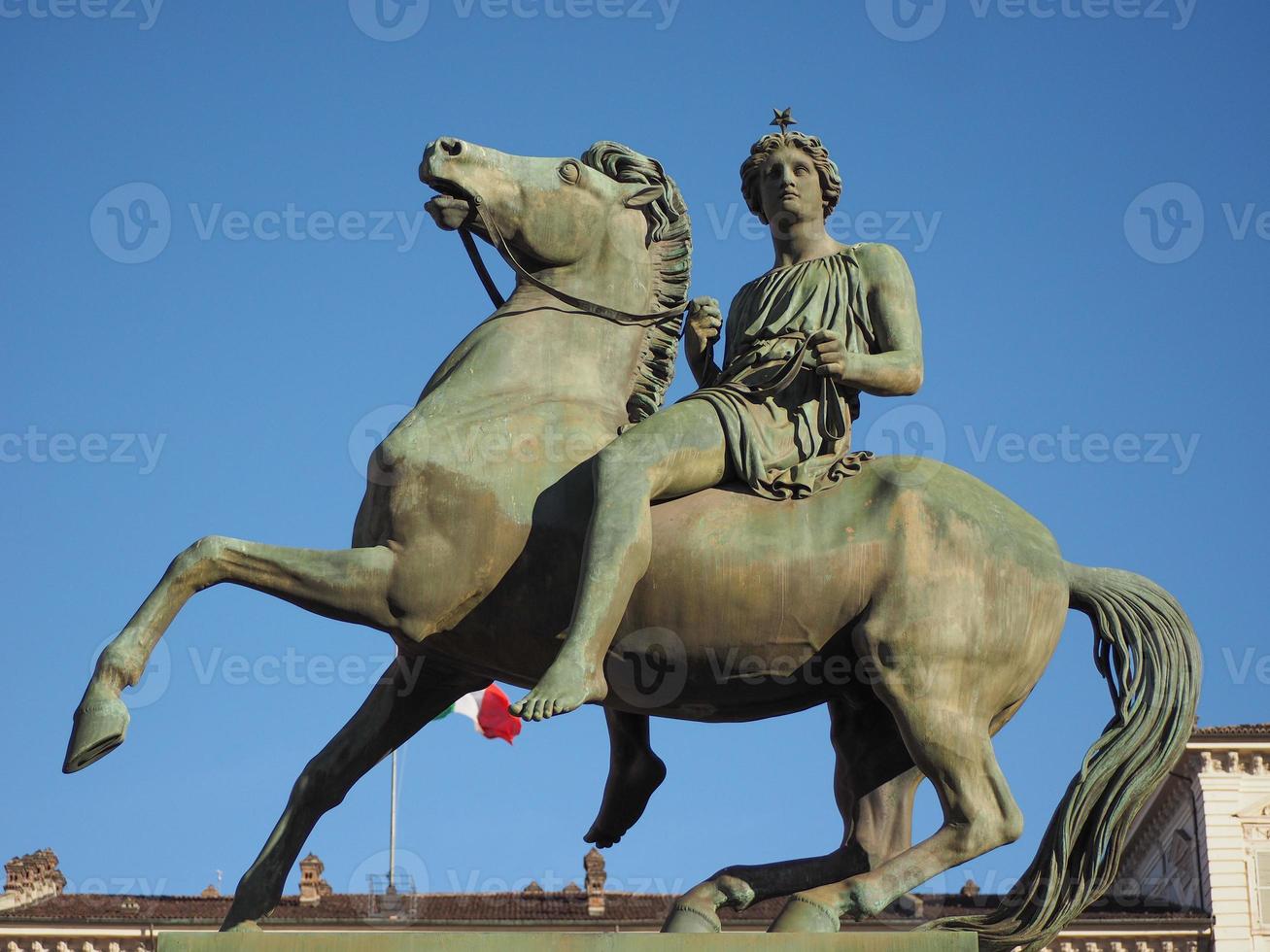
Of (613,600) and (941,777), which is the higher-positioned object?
(613,600)

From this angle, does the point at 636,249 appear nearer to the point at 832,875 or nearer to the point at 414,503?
the point at 414,503

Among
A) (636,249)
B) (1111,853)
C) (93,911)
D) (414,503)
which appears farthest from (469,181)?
(93,911)

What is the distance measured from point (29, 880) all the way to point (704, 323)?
147ft

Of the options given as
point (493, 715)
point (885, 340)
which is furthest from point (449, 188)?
point (493, 715)

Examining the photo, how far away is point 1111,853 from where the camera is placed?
8.03 metres

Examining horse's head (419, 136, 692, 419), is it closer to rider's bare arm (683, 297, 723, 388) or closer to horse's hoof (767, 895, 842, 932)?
rider's bare arm (683, 297, 723, 388)

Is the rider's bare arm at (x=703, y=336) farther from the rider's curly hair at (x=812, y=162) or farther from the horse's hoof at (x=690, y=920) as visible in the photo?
the horse's hoof at (x=690, y=920)

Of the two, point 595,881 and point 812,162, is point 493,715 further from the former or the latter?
point 812,162

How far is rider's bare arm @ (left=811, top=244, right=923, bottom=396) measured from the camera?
8.09 metres

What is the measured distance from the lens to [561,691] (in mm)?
7363

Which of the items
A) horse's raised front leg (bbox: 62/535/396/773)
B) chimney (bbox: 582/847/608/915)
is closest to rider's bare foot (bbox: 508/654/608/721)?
horse's raised front leg (bbox: 62/535/396/773)

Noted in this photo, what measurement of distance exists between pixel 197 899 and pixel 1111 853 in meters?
39.4

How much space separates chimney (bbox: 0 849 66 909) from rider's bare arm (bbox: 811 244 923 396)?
145ft

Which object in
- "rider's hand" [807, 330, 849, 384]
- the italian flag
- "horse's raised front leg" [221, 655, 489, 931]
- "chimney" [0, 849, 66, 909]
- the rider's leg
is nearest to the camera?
the rider's leg
